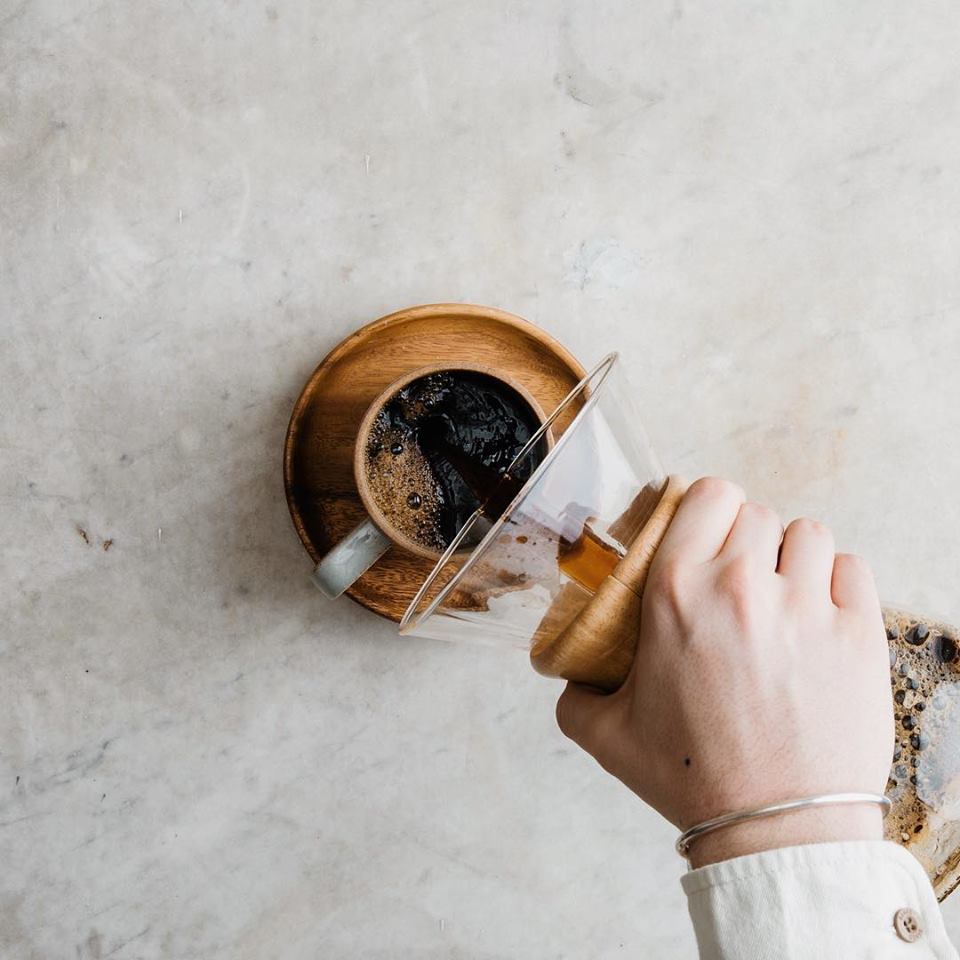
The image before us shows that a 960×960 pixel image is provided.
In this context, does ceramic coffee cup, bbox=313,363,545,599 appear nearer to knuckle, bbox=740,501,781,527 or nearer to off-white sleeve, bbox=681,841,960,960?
knuckle, bbox=740,501,781,527

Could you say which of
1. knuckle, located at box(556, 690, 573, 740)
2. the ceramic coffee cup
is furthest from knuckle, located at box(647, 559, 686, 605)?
the ceramic coffee cup

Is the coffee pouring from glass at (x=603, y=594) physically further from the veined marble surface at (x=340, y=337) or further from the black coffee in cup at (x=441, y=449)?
the veined marble surface at (x=340, y=337)

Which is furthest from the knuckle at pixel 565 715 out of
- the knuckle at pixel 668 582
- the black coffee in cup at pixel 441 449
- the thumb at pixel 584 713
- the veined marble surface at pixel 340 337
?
the veined marble surface at pixel 340 337

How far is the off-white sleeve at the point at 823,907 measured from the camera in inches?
18.1

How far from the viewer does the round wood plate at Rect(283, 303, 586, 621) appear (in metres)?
0.84

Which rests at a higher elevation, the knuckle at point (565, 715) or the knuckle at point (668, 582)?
the knuckle at point (668, 582)

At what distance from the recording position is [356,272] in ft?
3.04

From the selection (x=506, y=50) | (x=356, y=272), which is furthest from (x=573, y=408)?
(x=506, y=50)

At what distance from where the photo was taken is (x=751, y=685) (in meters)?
0.51

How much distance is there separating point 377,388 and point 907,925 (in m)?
0.58

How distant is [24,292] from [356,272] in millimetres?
333

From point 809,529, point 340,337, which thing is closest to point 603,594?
point 809,529

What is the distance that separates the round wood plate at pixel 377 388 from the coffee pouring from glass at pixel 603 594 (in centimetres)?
20

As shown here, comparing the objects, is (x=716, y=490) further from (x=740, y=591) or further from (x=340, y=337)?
(x=340, y=337)
